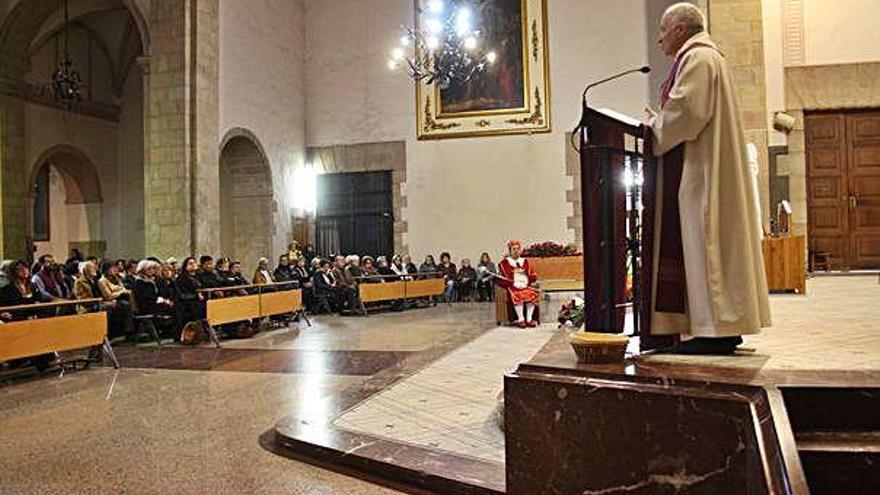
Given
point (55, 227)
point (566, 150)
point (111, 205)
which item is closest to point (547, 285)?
point (566, 150)

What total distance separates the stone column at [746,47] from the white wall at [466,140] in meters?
3.96

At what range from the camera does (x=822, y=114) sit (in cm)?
990

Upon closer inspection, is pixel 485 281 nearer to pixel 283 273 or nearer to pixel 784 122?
pixel 283 273

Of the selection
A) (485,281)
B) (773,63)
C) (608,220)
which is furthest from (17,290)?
(773,63)

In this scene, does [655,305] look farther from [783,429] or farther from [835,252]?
[835,252]

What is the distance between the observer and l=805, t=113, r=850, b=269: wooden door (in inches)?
389

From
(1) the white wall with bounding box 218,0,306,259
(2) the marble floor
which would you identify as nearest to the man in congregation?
(2) the marble floor

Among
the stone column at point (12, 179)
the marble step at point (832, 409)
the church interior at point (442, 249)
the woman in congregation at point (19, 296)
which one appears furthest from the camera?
the stone column at point (12, 179)

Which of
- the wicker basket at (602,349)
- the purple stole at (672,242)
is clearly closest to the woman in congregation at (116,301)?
the wicker basket at (602,349)

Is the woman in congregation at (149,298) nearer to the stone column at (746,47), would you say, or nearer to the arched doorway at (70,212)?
the stone column at (746,47)

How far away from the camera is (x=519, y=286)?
8586mm

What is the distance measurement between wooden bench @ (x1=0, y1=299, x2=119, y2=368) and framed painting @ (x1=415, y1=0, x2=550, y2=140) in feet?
29.4

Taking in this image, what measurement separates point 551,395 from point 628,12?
1251 cm

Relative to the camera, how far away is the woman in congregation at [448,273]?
535 inches
